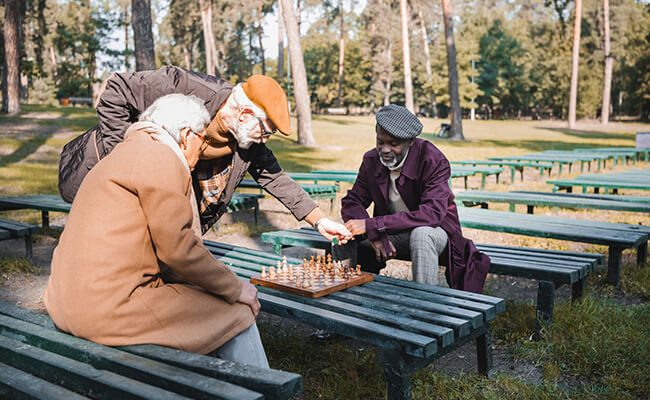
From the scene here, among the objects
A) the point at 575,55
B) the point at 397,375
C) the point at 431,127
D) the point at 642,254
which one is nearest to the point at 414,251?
the point at 397,375

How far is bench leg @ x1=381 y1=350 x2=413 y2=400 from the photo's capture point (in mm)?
2455

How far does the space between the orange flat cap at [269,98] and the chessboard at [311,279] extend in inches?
32.6

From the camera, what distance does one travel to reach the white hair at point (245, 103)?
2.84 m

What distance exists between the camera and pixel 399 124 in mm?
3613

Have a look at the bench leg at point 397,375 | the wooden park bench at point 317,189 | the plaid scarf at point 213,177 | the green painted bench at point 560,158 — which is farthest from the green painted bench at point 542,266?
the green painted bench at point 560,158

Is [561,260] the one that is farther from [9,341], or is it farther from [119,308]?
[9,341]

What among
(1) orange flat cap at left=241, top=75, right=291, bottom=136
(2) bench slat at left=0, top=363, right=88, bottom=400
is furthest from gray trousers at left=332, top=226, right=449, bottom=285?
(2) bench slat at left=0, top=363, right=88, bottom=400

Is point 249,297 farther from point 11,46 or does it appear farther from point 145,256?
point 11,46

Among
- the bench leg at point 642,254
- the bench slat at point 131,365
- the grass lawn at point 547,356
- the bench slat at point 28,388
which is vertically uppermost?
the bench slat at point 131,365

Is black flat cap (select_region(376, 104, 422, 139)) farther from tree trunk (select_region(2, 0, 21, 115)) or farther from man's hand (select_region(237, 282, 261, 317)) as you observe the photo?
tree trunk (select_region(2, 0, 21, 115))

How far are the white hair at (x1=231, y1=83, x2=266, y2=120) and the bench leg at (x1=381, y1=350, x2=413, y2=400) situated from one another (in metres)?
1.30

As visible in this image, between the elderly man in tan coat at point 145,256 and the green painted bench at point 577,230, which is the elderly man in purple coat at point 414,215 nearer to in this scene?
the green painted bench at point 577,230

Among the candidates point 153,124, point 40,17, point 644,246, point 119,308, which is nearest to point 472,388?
point 119,308

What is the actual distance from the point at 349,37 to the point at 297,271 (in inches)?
2438
